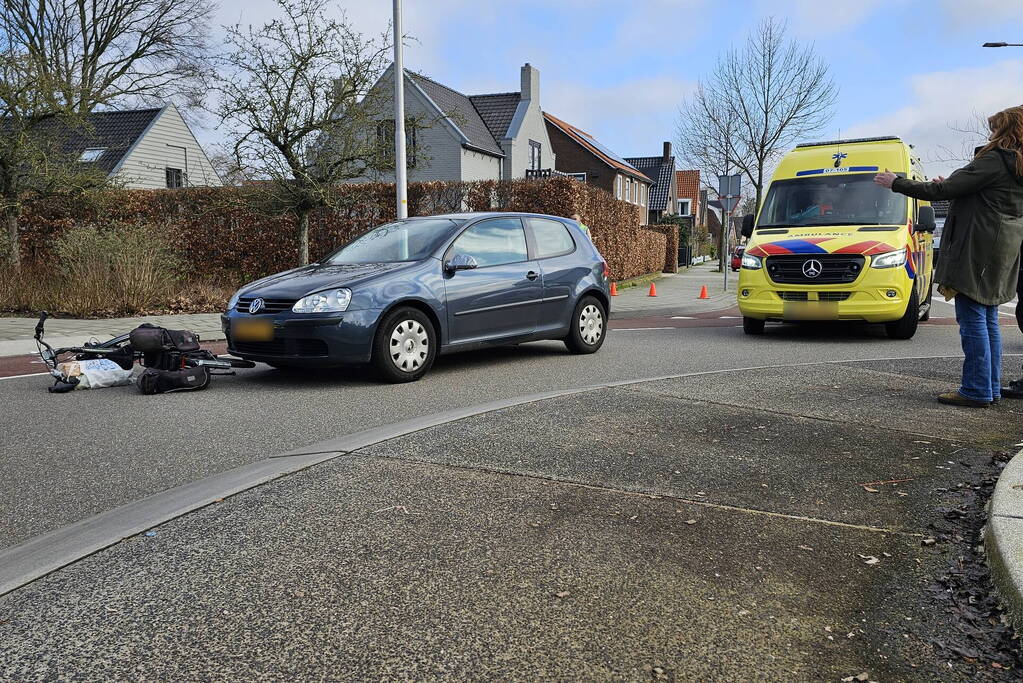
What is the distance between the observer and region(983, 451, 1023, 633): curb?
2705 mm

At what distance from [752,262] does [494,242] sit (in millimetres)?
4055

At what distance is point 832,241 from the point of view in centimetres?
1056

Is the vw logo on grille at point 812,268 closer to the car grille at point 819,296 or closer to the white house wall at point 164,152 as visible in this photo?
the car grille at point 819,296

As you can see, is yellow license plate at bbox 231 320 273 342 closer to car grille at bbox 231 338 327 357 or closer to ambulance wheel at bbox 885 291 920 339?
car grille at bbox 231 338 327 357

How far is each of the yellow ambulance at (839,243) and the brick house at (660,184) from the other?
59.3 meters

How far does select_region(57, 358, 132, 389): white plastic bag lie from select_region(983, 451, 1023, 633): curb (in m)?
6.59

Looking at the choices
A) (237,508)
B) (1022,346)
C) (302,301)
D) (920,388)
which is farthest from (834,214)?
(237,508)

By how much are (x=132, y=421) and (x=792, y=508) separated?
14.4ft

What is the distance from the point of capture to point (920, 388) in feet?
22.5

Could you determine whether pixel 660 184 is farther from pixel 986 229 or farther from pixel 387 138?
pixel 986 229

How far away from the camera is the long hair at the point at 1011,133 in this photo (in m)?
5.75

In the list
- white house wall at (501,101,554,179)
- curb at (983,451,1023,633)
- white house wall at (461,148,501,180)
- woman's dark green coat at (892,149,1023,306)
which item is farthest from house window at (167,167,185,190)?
curb at (983,451,1023,633)

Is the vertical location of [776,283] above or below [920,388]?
above

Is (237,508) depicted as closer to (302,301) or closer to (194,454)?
(194,454)
